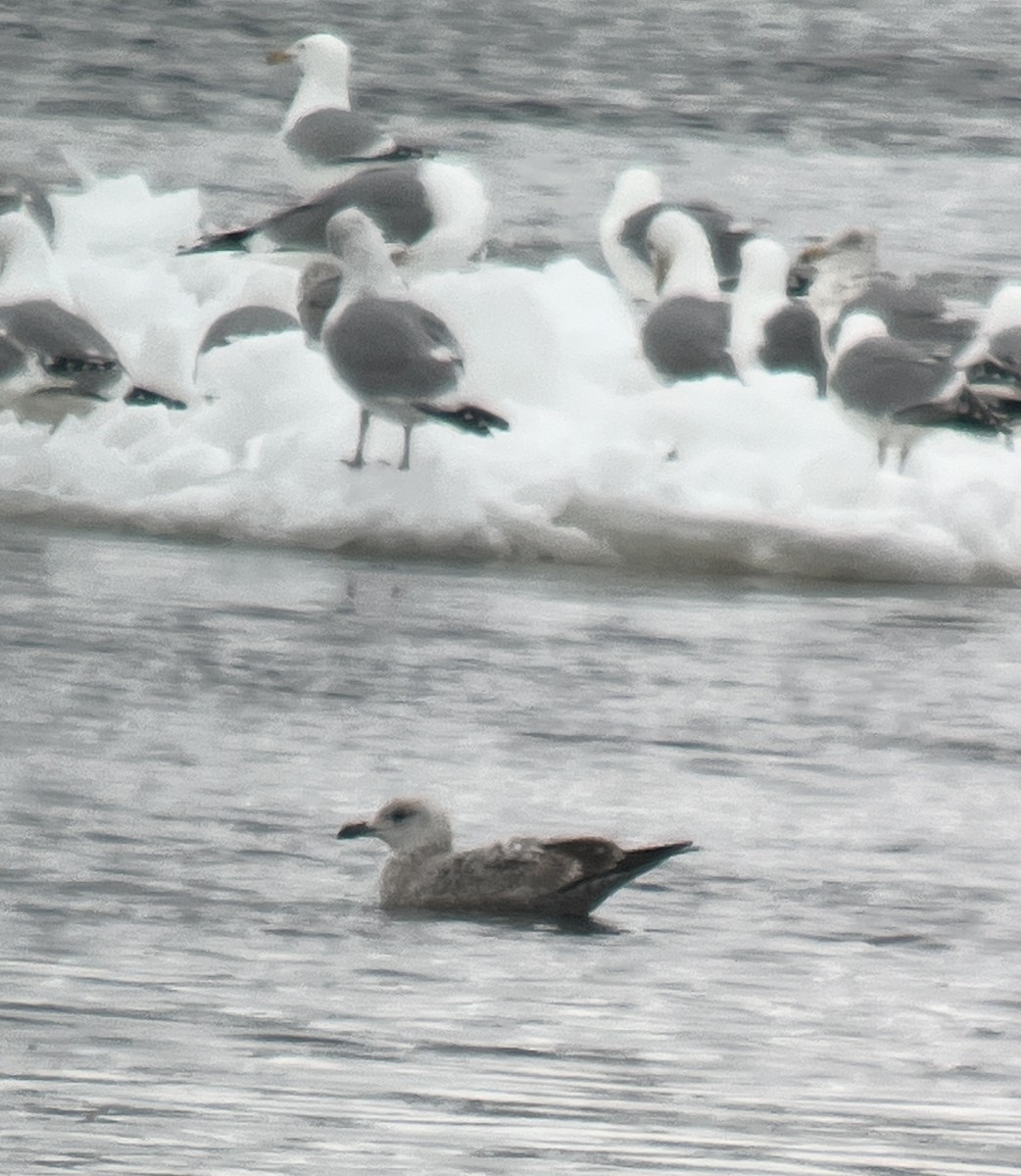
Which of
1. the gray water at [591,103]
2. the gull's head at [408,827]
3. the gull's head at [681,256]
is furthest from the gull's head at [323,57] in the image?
the gull's head at [408,827]

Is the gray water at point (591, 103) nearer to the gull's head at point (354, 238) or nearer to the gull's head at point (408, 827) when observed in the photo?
the gull's head at point (354, 238)

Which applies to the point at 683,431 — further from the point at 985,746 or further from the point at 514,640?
the point at 985,746

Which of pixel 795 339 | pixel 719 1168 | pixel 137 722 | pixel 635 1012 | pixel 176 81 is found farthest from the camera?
pixel 176 81

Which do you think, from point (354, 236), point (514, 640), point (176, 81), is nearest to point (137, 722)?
point (514, 640)

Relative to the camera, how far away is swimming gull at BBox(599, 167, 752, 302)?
57.7ft

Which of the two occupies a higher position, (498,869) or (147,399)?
(498,869)

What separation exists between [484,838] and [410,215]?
8.62 m

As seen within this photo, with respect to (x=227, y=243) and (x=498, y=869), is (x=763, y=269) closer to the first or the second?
(x=227, y=243)

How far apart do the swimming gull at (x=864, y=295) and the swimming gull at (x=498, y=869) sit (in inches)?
276

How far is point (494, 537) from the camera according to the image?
1315cm

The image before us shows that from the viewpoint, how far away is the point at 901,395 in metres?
13.9

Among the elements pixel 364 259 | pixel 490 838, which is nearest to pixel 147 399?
pixel 364 259

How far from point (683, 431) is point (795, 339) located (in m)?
1.67

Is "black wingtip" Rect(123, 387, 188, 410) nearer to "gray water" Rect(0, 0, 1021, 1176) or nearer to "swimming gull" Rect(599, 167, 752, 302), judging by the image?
"gray water" Rect(0, 0, 1021, 1176)
